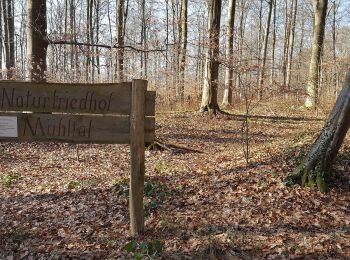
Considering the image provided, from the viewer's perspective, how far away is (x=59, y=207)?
18.8 ft

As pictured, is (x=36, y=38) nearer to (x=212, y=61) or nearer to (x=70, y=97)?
(x=70, y=97)

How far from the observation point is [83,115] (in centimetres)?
447

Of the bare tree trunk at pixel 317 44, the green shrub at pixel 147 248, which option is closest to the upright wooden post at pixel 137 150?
the green shrub at pixel 147 248

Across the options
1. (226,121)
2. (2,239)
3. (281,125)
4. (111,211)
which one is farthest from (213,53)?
(2,239)

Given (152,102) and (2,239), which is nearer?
(152,102)

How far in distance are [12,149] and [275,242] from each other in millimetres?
8096

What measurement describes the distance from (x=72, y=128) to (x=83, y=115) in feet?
0.66

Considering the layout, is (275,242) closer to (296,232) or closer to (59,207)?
(296,232)

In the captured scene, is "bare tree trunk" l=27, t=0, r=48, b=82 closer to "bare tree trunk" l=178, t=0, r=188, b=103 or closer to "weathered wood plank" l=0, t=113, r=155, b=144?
"weathered wood plank" l=0, t=113, r=155, b=144

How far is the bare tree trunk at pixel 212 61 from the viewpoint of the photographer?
13.9 m

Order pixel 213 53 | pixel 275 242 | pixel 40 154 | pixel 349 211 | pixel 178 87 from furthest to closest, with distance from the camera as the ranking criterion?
pixel 178 87 → pixel 213 53 → pixel 40 154 → pixel 349 211 → pixel 275 242

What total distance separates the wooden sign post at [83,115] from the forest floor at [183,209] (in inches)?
31.5

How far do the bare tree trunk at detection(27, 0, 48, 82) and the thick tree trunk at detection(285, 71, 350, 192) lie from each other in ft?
23.5

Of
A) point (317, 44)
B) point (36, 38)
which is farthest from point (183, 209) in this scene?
point (317, 44)
